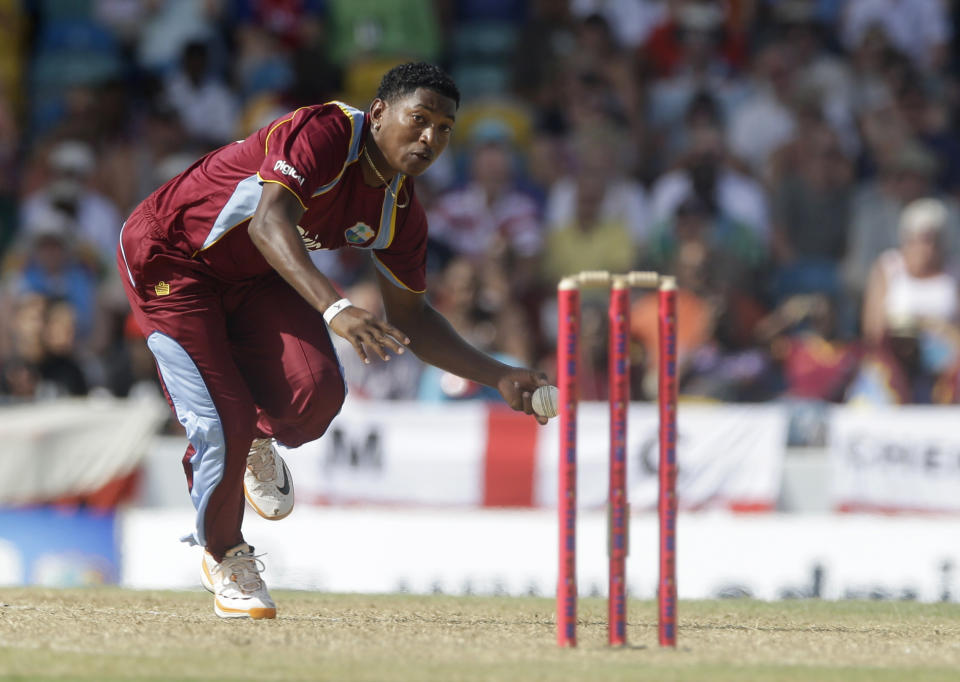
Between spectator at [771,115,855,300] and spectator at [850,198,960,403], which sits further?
spectator at [771,115,855,300]

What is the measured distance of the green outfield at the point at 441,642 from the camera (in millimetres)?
5008

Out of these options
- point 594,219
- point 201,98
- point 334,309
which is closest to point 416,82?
point 334,309

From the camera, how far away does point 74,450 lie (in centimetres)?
1023

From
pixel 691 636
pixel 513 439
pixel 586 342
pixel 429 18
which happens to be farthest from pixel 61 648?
pixel 429 18

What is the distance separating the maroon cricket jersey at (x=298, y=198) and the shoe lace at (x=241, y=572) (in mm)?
1134

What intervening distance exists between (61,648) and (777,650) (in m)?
2.56

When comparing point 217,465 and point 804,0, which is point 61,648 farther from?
point 804,0

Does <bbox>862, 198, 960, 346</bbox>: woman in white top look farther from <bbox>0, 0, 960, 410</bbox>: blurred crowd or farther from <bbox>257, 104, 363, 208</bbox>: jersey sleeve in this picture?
<bbox>257, 104, 363, 208</bbox>: jersey sleeve

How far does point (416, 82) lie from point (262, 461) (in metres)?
1.90

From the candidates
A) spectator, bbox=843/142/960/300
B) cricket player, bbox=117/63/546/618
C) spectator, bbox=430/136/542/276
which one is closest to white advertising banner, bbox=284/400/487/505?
spectator, bbox=430/136/542/276

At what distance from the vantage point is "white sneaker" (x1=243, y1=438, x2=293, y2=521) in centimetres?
671

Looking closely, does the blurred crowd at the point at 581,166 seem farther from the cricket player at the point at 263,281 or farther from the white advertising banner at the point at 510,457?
the cricket player at the point at 263,281

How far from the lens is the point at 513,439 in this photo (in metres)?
10.1

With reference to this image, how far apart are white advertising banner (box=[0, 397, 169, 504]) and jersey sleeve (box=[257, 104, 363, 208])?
471cm
